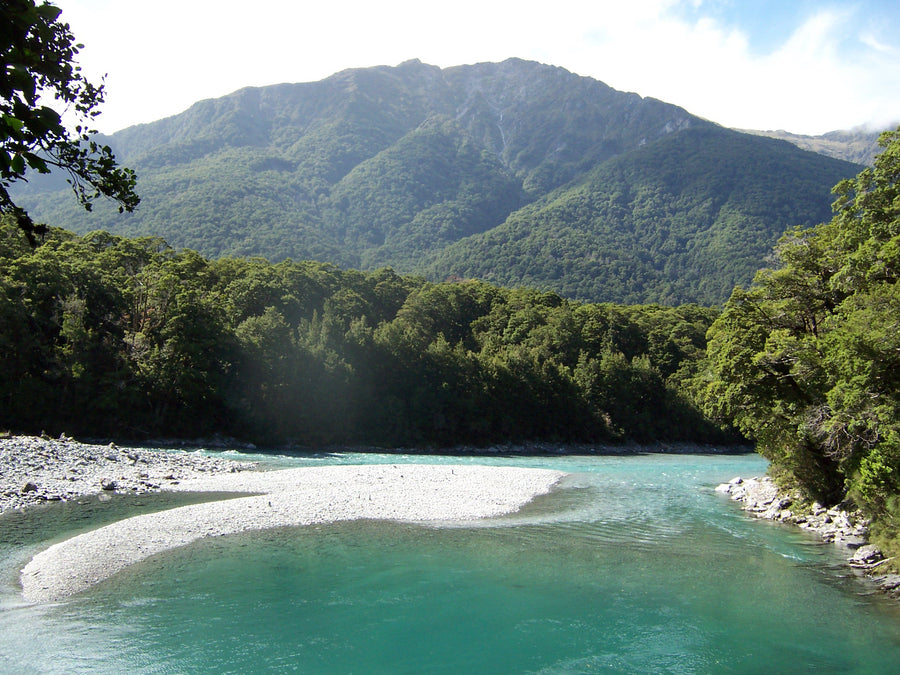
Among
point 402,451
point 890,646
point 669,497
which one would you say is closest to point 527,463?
point 402,451

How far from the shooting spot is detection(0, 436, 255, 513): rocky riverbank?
24297 mm

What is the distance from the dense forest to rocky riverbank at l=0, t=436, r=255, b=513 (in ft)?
42.3

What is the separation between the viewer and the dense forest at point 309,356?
4541 cm

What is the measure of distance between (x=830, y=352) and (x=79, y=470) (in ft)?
106

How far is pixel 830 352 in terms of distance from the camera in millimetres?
20234

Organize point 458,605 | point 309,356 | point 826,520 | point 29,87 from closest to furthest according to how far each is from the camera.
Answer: point 29,87, point 458,605, point 826,520, point 309,356

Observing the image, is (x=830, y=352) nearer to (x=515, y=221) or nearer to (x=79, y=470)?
(x=79, y=470)

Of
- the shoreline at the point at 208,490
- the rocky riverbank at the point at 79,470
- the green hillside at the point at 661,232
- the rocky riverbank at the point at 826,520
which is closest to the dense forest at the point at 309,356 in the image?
the shoreline at the point at 208,490

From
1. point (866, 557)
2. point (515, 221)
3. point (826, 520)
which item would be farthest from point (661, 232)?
point (866, 557)

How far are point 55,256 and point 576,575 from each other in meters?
49.3

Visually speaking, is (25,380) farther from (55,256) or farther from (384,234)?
(384,234)

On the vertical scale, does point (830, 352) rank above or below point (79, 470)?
above

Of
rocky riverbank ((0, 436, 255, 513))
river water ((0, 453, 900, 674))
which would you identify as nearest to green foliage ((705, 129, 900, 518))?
river water ((0, 453, 900, 674))

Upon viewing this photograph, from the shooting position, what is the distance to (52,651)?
39.1ft
